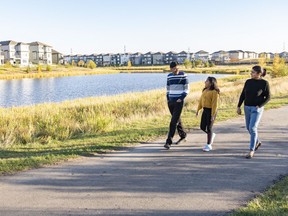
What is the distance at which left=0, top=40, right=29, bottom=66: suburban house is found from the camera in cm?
11825

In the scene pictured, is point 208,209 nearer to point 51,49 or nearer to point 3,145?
point 3,145

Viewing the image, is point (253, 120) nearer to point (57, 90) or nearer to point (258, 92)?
point (258, 92)

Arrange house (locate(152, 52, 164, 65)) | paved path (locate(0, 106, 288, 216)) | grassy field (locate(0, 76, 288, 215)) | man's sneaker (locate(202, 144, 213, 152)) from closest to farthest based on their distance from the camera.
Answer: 1. paved path (locate(0, 106, 288, 216))
2. grassy field (locate(0, 76, 288, 215))
3. man's sneaker (locate(202, 144, 213, 152))
4. house (locate(152, 52, 164, 65))

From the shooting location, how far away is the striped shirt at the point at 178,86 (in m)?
7.43

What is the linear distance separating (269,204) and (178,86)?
12.4 ft

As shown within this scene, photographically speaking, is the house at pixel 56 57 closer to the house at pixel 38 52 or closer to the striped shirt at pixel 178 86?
the house at pixel 38 52

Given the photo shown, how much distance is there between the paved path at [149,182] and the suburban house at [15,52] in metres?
120

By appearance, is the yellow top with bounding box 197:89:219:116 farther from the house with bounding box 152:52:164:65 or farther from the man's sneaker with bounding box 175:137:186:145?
the house with bounding box 152:52:164:65

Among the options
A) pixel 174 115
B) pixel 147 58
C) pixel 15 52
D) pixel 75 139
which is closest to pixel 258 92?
pixel 174 115

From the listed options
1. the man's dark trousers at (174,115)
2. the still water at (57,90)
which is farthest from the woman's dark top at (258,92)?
the still water at (57,90)

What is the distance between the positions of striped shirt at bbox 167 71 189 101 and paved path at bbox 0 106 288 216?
124 cm

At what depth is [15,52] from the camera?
121000 millimetres

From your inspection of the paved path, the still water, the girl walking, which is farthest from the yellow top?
the still water

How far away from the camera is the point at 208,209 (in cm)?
418
